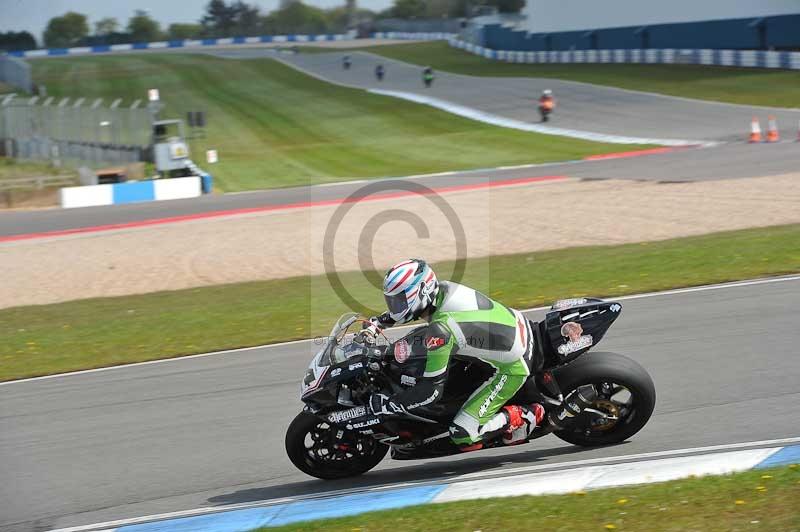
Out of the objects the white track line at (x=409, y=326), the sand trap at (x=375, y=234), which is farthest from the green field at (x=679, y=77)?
the white track line at (x=409, y=326)

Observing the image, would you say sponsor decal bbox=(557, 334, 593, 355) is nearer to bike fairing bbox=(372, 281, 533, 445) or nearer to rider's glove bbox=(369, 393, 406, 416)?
bike fairing bbox=(372, 281, 533, 445)

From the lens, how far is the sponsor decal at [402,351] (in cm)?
717

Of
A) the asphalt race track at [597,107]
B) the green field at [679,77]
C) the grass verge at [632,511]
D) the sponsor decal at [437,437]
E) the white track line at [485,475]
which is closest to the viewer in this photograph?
the grass verge at [632,511]

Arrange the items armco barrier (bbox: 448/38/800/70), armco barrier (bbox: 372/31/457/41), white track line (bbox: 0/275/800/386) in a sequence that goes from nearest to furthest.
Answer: white track line (bbox: 0/275/800/386) < armco barrier (bbox: 448/38/800/70) < armco barrier (bbox: 372/31/457/41)

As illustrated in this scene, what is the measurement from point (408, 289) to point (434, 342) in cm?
46

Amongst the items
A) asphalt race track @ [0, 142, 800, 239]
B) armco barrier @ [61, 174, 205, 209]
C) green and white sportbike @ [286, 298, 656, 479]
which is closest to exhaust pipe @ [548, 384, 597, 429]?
green and white sportbike @ [286, 298, 656, 479]

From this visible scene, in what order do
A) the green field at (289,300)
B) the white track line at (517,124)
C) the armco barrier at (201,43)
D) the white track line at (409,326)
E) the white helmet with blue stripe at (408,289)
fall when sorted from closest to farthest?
the white helmet with blue stripe at (408,289)
the white track line at (409,326)
the green field at (289,300)
the white track line at (517,124)
the armco barrier at (201,43)

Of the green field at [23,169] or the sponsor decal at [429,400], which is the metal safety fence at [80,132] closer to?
the green field at [23,169]

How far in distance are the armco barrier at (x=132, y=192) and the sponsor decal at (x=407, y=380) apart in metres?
25.6

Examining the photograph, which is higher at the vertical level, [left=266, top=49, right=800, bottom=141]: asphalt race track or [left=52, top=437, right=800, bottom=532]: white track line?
[left=266, top=49, right=800, bottom=141]: asphalt race track

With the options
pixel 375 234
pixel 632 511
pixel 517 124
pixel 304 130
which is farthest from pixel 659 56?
pixel 632 511

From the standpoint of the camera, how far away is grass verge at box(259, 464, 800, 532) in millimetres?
5441

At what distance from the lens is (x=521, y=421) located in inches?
287

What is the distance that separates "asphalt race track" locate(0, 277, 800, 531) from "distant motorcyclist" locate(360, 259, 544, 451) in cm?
45
